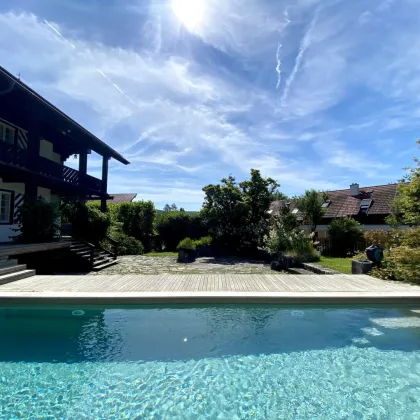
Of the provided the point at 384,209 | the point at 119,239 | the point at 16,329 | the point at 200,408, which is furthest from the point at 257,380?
the point at 384,209

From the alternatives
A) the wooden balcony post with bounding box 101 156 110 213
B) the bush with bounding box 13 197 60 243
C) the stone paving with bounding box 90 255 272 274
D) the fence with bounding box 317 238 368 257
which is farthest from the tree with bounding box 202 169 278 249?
the bush with bounding box 13 197 60 243

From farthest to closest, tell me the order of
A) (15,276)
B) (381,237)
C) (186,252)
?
1. (186,252)
2. (381,237)
3. (15,276)

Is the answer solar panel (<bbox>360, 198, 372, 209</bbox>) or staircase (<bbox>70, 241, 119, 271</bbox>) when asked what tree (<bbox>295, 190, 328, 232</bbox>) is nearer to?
solar panel (<bbox>360, 198, 372, 209</bbox>)

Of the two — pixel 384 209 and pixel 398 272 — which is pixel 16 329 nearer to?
pixel 398 272

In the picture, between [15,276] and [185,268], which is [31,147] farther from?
[185,268]

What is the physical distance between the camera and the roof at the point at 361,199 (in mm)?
28672

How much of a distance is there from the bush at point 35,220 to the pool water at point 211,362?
7168 millimetres

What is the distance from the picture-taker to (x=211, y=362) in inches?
182

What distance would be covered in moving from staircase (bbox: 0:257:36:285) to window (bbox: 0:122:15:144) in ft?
26.6

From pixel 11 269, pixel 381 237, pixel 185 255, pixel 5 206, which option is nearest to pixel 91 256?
pixel 11 269

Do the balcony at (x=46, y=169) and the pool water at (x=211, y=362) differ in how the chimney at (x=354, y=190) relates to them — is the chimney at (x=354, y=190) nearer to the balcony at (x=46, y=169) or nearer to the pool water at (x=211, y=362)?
the balcony at (x=46, y=169)

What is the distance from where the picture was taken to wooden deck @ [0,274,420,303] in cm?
638

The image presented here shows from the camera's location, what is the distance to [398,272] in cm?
871

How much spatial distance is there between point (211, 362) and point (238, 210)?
1529cm
